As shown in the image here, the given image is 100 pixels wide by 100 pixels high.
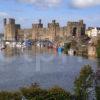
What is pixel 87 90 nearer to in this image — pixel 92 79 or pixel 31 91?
pixel 92 79

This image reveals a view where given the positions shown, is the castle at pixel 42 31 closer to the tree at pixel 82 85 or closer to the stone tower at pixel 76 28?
the stone tower at pixel 76 28

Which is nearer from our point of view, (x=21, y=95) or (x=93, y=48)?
(x=21, y=95)

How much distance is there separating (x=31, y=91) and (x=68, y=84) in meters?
13.2

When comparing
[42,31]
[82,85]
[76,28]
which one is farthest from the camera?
[42,31]

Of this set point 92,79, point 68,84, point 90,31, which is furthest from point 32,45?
point 92,79

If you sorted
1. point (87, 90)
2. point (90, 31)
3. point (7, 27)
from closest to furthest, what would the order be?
point (87, 90) < point (90, 31) < point (7, 27)

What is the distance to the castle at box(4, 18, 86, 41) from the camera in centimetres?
9094

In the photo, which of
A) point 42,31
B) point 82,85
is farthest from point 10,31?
point 82,85

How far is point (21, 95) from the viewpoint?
14.3 m

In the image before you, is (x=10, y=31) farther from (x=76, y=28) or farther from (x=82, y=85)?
(x=82, y=85)

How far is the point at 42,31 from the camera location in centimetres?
10269

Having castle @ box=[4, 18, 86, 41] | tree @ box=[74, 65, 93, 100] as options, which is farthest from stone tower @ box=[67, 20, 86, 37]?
tree @ box=[74, 65, 93, 100]

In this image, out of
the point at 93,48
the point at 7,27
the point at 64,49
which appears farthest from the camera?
the point at 7,27

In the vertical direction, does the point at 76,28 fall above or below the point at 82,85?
above
